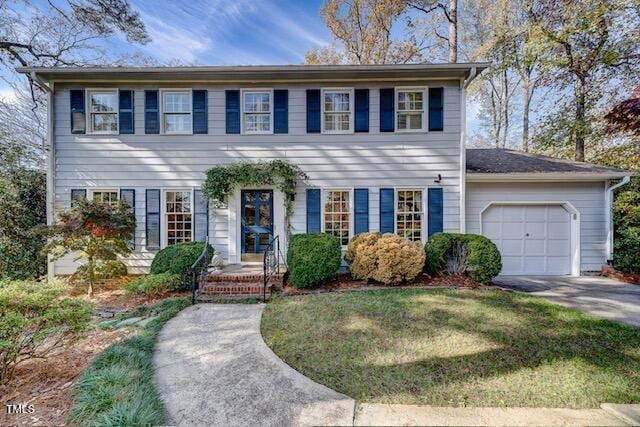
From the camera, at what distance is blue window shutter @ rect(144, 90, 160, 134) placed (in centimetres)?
767

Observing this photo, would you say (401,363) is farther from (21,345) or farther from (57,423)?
(21,345)

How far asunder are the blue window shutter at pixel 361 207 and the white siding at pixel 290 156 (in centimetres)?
17

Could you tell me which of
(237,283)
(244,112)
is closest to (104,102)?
(244,112)

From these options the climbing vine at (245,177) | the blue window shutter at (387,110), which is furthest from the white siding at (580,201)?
the climbing vine at (245,177)

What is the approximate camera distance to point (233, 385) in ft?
9.77

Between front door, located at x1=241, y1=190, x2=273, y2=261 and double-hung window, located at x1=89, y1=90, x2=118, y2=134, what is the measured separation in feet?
13.8

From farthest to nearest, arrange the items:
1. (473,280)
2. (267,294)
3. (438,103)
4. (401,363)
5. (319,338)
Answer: (438,103), (473,280), (267,294), (319,338), (401,363)

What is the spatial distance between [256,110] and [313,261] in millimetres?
4625

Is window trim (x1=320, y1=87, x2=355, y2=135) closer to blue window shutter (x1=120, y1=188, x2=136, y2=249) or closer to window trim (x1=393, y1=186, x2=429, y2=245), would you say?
window trim (x1=393, y1=186, x2=429, y2=245)

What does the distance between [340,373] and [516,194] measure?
24.8 feet

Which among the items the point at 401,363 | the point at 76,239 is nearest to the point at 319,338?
the point at 401,363

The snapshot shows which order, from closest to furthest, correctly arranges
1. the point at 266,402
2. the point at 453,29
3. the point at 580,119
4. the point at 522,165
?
1. the point at 266,402
2. the point at 522,165
3. the point at 580,119
4. the point at 453,29

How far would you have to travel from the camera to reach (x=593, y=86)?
1089 centimetres

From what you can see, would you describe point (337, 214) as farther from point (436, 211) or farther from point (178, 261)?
point (178, 261)
